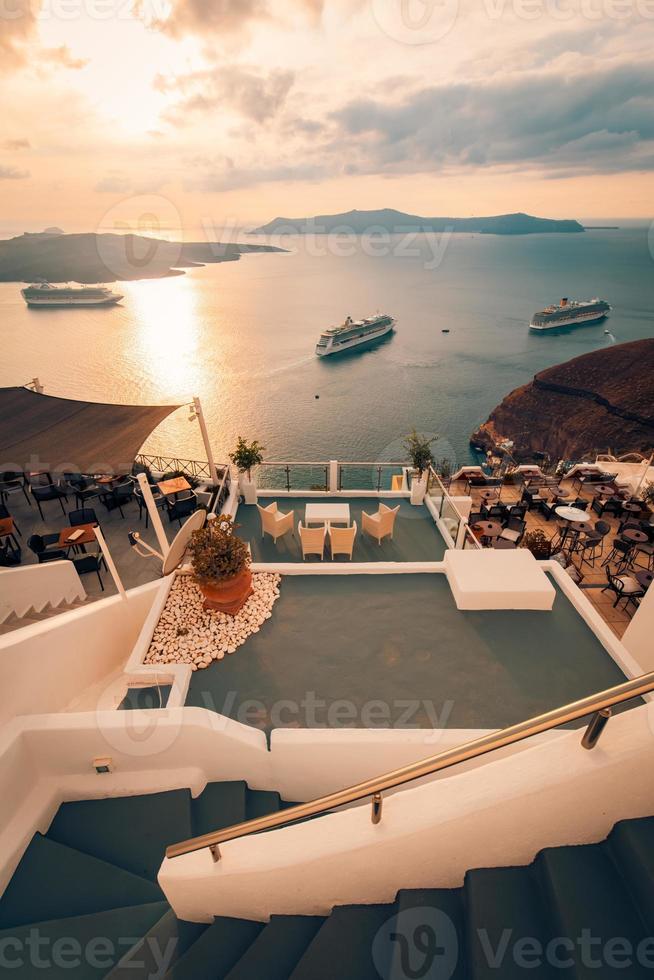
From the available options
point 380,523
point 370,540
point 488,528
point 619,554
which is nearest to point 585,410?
point 619,554

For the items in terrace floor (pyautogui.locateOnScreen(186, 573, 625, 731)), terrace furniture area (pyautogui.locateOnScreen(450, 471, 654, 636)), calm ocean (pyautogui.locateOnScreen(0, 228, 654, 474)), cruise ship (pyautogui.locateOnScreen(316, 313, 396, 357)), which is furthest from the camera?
cruise ship (pyautogui.locateOnScreen(316, 313, 396, 357))

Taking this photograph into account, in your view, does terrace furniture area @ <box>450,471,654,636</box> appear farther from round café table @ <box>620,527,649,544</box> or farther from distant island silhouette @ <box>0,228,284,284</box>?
distant island silhouette @ <box>0,228,284,284</box>

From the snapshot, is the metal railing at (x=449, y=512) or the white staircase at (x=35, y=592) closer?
the white staircase at (x=35, y=592)

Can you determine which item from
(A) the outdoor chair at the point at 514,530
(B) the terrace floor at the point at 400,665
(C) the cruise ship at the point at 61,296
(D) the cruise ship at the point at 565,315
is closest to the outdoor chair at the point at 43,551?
(B) the terrace floor at the point at 400,665

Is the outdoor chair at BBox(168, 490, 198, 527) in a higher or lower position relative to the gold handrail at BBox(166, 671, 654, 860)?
lower

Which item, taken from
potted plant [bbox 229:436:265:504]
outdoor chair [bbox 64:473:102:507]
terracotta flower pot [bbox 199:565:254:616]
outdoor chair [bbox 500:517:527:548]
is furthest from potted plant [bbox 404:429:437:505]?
outdoor chair [bbox 64:473:102:507]

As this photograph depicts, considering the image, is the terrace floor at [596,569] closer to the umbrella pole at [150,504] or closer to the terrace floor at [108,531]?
the umbrella pole at [150,504]

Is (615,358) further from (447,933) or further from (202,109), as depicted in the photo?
(447,933)
